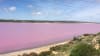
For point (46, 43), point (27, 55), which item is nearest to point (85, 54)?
point (27, 55)

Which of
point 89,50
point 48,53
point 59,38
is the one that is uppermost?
point 89,50

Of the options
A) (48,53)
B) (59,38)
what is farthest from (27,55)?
(59,38)

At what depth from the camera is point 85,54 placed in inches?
693

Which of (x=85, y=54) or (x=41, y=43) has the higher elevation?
(x=85, y=54)

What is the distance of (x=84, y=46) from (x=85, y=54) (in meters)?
0.46

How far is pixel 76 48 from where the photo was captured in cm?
1791

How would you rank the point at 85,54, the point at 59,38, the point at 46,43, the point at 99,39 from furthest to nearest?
the point at 59,38
the point at 46,43
the point at 99,39
the point at 85,54

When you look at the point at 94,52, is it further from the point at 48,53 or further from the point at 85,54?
the point at 48,53

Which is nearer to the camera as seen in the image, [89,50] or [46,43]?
[89,50]

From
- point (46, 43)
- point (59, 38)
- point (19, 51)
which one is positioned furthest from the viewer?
A: point (59, 38)

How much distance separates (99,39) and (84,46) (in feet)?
24.3

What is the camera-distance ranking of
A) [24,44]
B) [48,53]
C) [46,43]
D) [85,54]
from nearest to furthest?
[85,54]
[48,53]
[24,44]
[46,43]

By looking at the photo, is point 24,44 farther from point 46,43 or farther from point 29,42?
point 46,43

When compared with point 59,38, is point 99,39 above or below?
above
